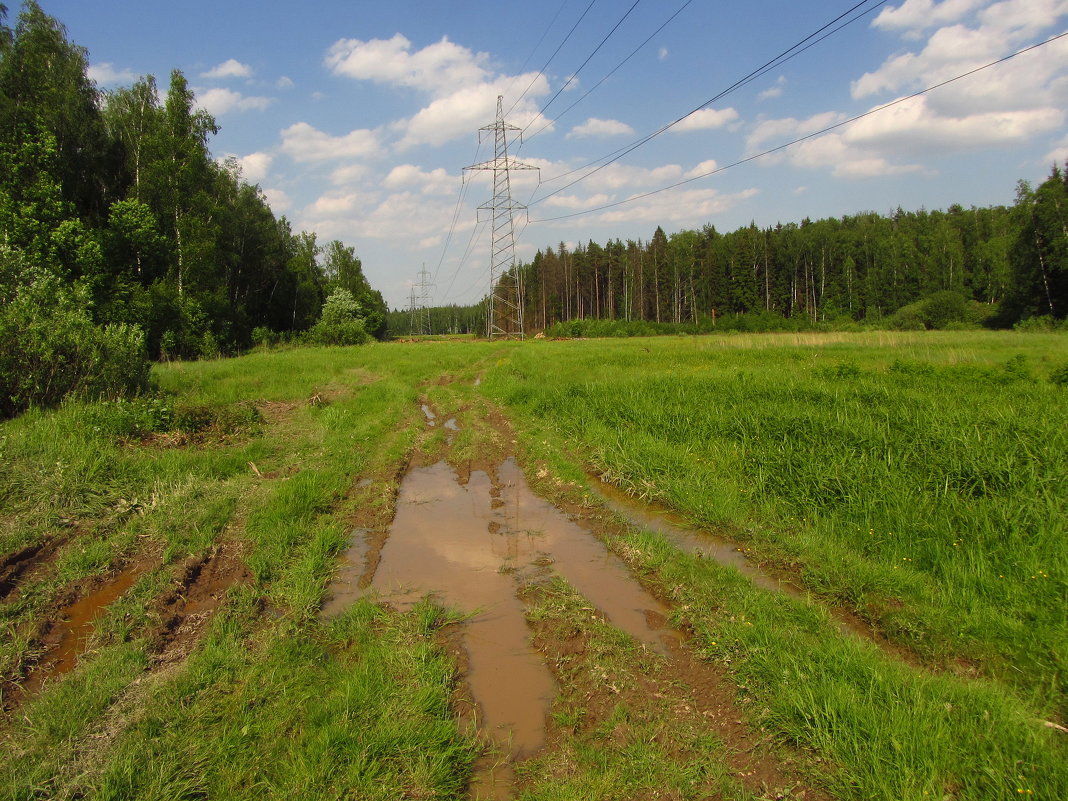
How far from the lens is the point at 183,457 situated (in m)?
8.29

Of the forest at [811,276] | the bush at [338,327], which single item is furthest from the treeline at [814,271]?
the bush at [338,327]

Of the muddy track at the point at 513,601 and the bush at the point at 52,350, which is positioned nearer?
the muddy track at the point at 513,601

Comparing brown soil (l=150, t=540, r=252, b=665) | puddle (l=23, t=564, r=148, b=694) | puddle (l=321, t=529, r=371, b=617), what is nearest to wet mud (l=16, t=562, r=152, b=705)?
puddle (l=23, t=564, r=148, b=694)

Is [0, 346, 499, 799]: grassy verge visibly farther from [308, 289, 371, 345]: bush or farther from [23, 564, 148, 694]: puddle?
[308, 289, 371, 345]: bush

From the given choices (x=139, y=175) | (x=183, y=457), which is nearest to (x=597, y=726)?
(x=183, y=457)

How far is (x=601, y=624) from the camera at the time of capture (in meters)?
4.68

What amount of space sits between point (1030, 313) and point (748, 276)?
28.0m

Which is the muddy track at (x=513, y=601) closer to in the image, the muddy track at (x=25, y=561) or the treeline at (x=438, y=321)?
the muddy track at (x=25, y=561)

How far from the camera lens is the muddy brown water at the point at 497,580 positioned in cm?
380

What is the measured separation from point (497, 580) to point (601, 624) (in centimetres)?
146

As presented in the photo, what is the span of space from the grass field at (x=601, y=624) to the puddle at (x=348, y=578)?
0.15 metres

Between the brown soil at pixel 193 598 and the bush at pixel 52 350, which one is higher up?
the bush at pixel 52 350

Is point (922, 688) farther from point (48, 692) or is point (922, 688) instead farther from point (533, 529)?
point (48, 692)

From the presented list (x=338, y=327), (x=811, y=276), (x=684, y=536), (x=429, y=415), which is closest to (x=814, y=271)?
(x=811, y=276)
